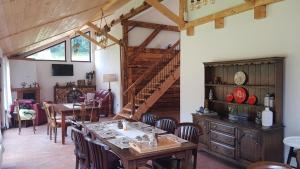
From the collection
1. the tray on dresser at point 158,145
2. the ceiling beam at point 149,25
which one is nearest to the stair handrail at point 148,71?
the ceiling beam at point 149,25

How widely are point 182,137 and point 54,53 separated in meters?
9.56

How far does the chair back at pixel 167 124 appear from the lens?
149 inches

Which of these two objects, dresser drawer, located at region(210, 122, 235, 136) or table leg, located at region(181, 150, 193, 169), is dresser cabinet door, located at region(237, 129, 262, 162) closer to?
dresser drawer, located at region(210, 122, 235, 136)

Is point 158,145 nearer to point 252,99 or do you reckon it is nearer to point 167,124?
point 167,124

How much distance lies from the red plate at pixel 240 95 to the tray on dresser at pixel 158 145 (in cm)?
197

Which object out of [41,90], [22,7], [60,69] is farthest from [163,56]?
[22,7]

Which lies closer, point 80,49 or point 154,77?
point 154,77

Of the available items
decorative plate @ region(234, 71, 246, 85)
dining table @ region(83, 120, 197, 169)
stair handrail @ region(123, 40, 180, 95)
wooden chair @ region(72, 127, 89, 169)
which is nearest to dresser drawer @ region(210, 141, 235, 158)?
decorative plate @ region(234, 71, 246, 85)

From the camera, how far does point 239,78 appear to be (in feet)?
14.1

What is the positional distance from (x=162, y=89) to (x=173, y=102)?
182 centimetres

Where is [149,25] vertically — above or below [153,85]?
above

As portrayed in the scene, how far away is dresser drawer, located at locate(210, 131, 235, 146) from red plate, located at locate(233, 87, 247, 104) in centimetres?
67

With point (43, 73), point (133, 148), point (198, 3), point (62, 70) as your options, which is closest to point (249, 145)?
point (133, 148)

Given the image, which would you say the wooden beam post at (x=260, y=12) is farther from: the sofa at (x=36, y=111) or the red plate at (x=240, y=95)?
the sofa at (x=36, y=111)
